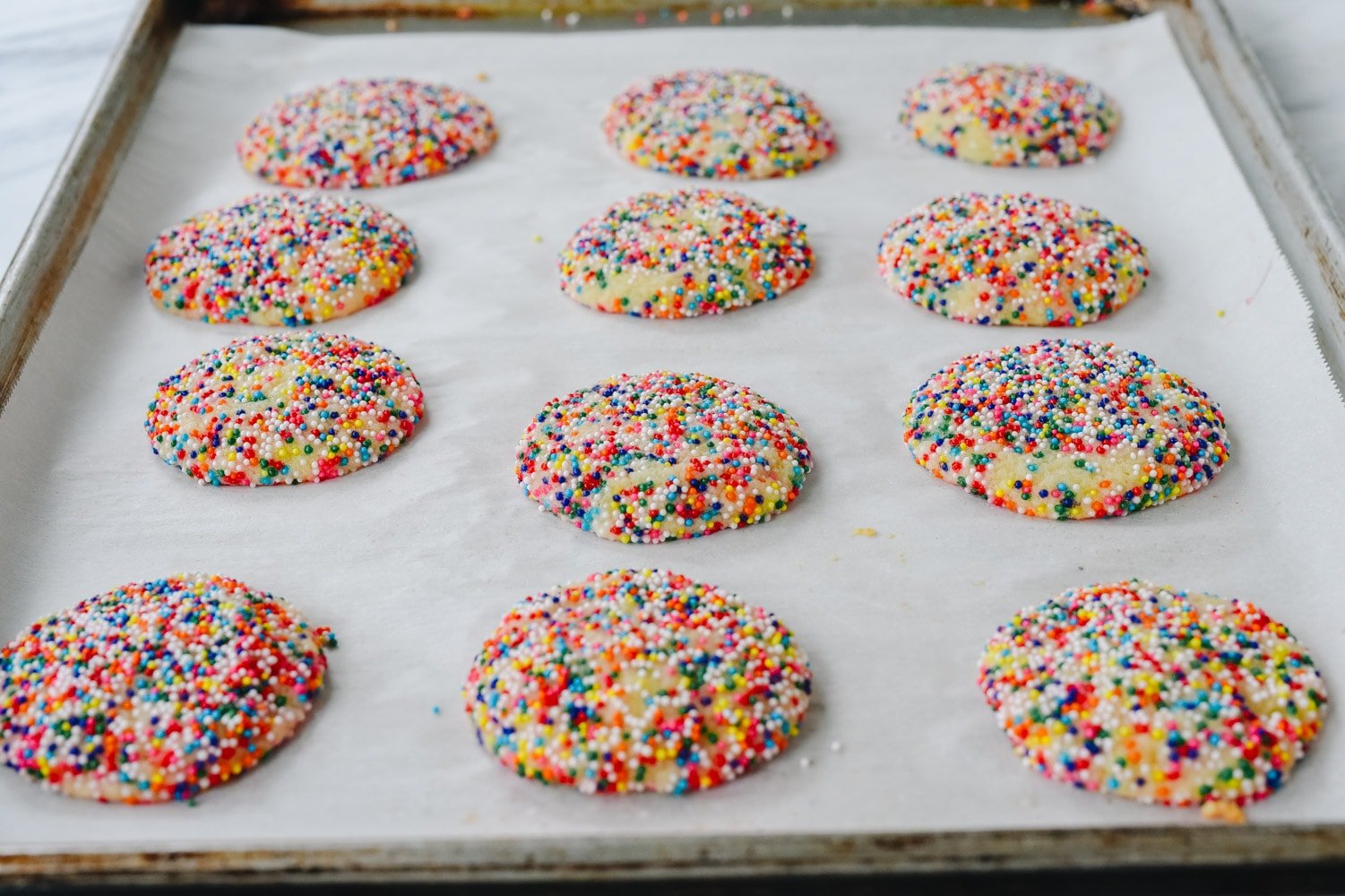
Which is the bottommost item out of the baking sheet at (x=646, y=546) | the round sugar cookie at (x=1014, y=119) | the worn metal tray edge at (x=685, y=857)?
the baking sheet at (x=646, y=546)

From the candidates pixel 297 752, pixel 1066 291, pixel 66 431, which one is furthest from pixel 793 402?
pixel 66 431

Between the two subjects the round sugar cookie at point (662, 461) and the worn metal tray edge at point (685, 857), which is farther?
the round sugar cookie at point (662, 461)

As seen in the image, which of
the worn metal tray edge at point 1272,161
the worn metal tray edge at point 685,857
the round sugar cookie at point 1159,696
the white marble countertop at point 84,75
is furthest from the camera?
the white marble countertop at point 84,75

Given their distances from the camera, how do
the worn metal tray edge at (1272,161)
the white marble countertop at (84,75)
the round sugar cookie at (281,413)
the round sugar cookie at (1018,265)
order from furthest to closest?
the white marble countertop at (84,75) < the round sugar cookie at (1018,265) < the worn metal tray edge at (1272,161) < the round sugar cookie at (281,413)

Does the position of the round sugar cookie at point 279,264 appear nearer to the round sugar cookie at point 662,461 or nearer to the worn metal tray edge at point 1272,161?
the round sugar cookie at point 662,461

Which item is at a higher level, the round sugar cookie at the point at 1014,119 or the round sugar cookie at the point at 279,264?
the round sugar cookie at the point at 1014,119

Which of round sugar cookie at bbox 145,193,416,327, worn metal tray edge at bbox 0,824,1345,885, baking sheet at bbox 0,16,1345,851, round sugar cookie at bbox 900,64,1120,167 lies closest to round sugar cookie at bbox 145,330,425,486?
baking sheet at bbox 0,16,1345,851

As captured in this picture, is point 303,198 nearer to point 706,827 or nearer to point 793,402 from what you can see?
point 793,402

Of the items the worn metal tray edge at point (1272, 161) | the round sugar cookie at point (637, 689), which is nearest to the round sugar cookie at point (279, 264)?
the round sugar cookie at point (637, 689)
